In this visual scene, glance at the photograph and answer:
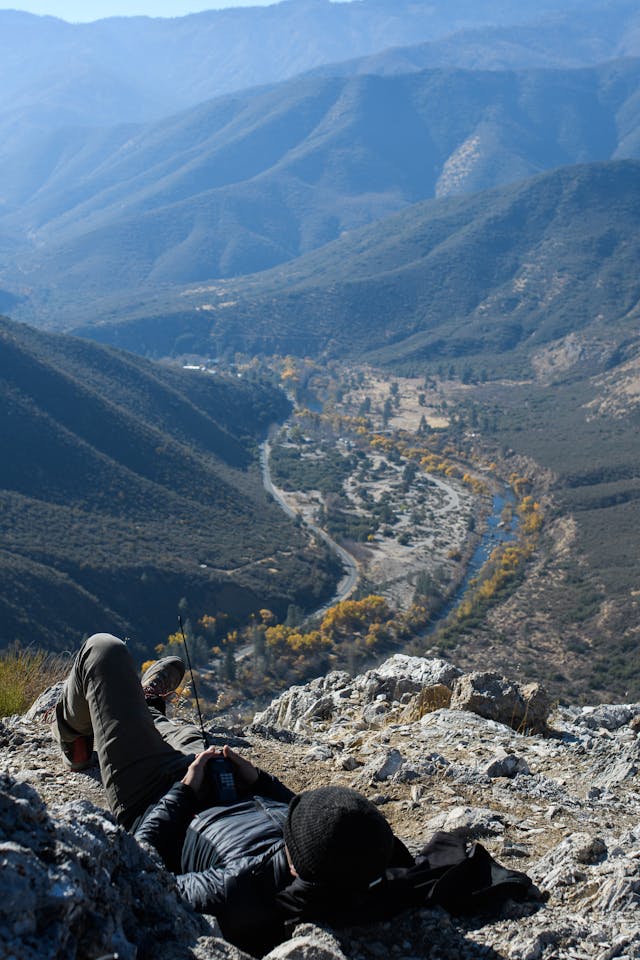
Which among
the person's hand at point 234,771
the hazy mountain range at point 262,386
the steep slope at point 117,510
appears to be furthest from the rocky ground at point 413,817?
the steep slope at point 117,510

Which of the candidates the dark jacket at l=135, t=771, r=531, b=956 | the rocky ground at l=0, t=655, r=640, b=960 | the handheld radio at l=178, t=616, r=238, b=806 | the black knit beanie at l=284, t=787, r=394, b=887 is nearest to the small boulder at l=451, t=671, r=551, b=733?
the rocky ground at l=0, t=655, r=640, b=960

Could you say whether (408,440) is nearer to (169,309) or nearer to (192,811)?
(169,309)

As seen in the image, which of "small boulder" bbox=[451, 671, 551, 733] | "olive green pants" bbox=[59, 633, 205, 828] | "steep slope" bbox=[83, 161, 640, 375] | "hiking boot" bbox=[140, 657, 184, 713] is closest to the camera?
"olive green pants" bbox=[59, 633, 205, 828]

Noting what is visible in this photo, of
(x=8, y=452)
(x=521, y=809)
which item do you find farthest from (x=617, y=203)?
(x=521, y=809)

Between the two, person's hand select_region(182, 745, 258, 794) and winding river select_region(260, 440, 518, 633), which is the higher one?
person's hand select_region(182, 745, 258, 794)

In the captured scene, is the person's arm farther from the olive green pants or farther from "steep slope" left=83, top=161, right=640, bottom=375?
"steep slope" left=83, top=161, right=640, bottom=375

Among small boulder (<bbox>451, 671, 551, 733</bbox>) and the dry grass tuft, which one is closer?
the dry grass tuft

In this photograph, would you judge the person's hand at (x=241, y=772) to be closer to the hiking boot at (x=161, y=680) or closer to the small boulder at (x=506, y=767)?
the hiking boot at (x=161, y=680)
